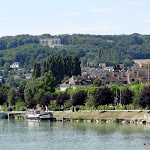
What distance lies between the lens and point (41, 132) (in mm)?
89375

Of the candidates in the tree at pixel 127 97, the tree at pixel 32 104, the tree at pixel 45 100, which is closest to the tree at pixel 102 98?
the tree at pixel 127 97

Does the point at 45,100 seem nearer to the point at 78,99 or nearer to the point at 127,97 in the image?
the point at 78,99

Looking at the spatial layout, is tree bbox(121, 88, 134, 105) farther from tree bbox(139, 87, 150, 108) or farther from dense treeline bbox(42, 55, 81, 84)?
dense treeline bbox(42, 55, 81, 84)

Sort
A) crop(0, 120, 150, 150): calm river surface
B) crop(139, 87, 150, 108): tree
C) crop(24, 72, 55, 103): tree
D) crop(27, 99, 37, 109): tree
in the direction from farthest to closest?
1. crop(24, 72, 55, 103): tree
2. crop(27, 99, 37, 109): tree
3. crop(139, 87, 150, 108): tree
4. crop(0, 120, 150, 150): calm river surface

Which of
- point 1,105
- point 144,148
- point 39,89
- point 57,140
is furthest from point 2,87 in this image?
point 144,148

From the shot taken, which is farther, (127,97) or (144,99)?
(127,97)

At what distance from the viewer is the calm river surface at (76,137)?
72938 millimetres

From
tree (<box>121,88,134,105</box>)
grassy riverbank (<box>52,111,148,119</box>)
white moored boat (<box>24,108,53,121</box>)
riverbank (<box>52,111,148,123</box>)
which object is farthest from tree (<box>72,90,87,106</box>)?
tree (<box>121,88,134,105</box>)

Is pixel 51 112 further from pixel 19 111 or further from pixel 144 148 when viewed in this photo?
pixel 144 148

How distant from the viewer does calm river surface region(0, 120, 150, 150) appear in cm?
7294

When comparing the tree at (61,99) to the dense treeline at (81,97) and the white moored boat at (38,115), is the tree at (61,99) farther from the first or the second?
the white moored boat at (38,115)

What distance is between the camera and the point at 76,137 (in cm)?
8150

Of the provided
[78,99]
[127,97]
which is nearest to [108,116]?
[127,97]

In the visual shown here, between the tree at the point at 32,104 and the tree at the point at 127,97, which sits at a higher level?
the tree at the point at 127,97
